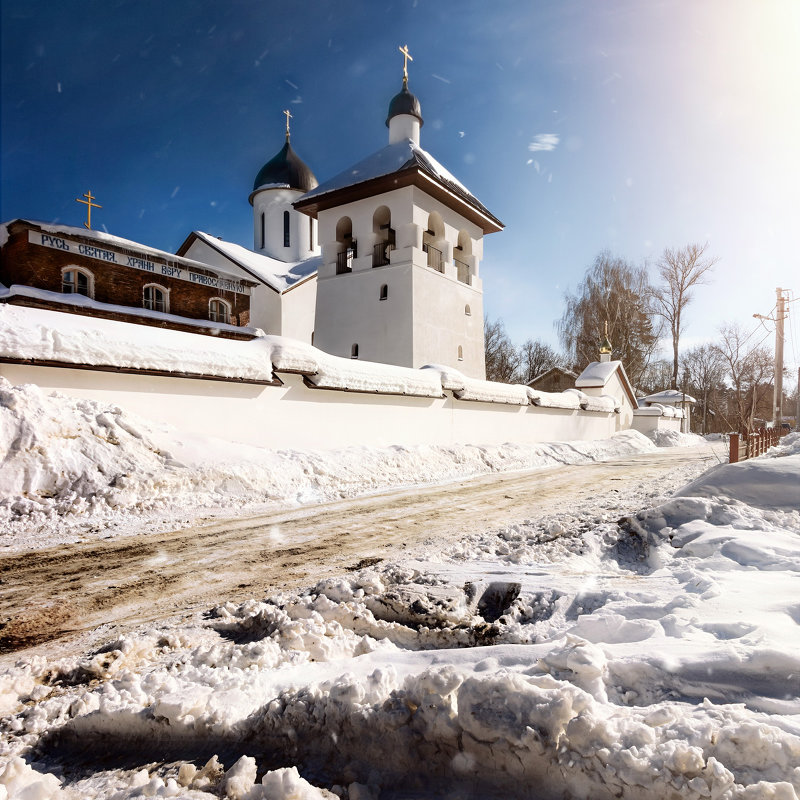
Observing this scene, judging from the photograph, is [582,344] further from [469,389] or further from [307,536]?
[307,536]

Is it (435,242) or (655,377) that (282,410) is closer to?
(435,242)

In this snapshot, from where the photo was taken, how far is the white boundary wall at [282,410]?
686cm

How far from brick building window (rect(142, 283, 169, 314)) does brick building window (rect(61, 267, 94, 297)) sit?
1899 mm

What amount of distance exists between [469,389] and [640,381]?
102 ft

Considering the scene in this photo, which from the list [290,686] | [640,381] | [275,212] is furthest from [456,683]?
[640,381]

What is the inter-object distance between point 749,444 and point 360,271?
14.8m

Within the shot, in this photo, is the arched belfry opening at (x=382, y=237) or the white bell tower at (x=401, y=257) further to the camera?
the arched belfry opening at (x=382, y=237)

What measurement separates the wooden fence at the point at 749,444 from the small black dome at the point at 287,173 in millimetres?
29710

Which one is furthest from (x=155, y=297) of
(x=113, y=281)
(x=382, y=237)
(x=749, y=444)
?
(x=749, y=444)

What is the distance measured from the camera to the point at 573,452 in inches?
605

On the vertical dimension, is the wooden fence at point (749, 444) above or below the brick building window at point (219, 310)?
below

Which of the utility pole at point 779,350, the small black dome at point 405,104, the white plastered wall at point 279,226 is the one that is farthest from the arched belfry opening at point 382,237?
the utility pole at point 779,350

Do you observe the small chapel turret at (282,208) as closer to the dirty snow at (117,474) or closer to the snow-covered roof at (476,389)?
the snow-covered roof at (476,389)

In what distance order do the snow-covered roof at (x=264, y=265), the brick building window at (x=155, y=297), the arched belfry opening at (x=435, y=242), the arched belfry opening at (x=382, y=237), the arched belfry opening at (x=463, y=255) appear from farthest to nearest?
the snow-covered roof at (x=264, y=265)
the arched belfry opening at (x=463, y=255)
the arched belfry opening at (x=435, y=242)
the arched belfry opening at (x=382, y=237)
the brick building window at (x=155, y=297)
